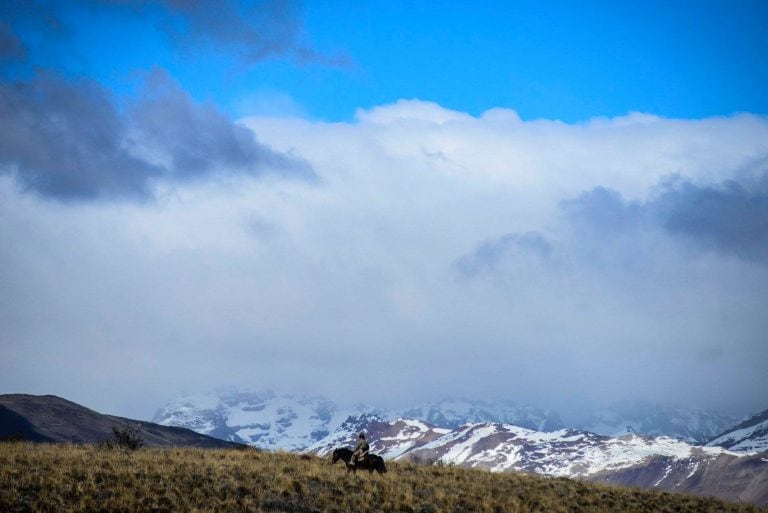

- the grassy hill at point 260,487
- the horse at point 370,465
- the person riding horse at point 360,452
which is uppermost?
the person riding horse at point 360,452

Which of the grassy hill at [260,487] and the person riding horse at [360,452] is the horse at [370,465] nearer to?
the person riding horse at [360,452]

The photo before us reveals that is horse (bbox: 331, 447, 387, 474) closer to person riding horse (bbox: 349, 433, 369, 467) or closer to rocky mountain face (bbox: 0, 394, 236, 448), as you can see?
person riding horse (bbox: 349, 433, 369, 467)

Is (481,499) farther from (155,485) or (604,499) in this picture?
(155,485)

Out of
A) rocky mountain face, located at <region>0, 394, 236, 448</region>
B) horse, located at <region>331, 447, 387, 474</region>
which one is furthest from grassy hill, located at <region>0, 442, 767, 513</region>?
rocky mountain face, located at <region>0, 394, 236, 448</region>

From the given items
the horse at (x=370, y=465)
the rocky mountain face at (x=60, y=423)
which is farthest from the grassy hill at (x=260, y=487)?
the rocky mountain face at (x=60, y=423)

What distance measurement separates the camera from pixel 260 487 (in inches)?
1165

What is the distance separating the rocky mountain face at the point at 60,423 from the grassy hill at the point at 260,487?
10316cm

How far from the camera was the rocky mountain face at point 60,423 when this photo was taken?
138750mm

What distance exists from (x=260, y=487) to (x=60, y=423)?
143m

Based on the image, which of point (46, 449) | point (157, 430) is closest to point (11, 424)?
point (157, 430)

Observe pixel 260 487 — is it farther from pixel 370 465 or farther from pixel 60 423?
pixel 60 423

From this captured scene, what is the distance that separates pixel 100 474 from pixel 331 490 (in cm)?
1019

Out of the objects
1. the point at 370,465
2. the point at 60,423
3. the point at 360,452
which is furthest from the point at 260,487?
the point at 60,423

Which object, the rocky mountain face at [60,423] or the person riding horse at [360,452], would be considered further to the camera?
the rocky mountain face at [60,423]
